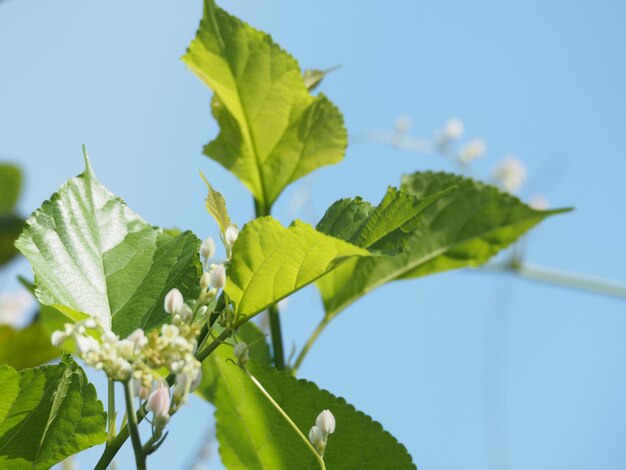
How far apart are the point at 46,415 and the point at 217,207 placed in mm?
103

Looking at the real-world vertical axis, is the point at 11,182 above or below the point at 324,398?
above

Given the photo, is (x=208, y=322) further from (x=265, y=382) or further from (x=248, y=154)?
(x=248, y=154)

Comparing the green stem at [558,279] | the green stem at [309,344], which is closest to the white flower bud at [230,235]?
the green stem at [309,344]

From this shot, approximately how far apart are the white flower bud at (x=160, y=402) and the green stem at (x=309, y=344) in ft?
0.50

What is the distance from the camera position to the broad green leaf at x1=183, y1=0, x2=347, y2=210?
0.37m

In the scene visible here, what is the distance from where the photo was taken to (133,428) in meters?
0.21

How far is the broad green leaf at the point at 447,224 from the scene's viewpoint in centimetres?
27

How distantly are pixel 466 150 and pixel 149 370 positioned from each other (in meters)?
1.82

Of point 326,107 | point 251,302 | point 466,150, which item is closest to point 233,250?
point 251,302

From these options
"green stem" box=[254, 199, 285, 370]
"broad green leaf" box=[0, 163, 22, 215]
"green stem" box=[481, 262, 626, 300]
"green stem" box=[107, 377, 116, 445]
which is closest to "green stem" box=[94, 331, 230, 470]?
"green stem" box=[107, 377, 116, 445]

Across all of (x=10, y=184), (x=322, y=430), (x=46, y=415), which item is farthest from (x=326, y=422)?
(x=10, y=184)

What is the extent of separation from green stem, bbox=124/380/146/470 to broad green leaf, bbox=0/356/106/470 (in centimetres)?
6

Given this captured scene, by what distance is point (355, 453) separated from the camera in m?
0.28

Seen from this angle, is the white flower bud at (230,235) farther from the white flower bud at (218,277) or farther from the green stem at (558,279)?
the green stem at (558,279)
